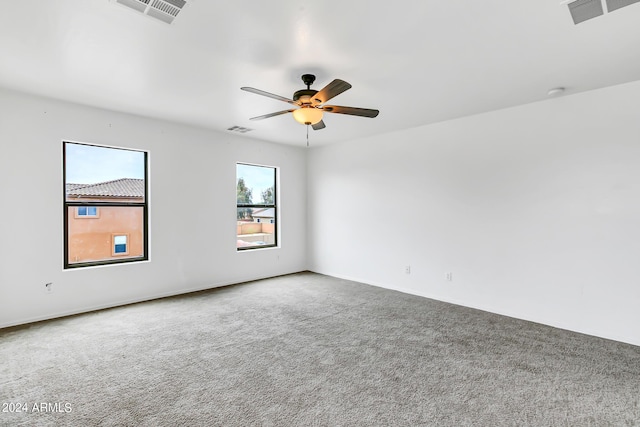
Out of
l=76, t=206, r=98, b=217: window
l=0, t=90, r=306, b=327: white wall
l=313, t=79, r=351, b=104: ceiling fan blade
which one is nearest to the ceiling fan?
l=313, t=79, r=351, b=104: ceiling fan blade

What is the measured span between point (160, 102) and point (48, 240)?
217cm

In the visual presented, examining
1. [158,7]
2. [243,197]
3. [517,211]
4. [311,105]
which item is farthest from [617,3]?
[243,197]

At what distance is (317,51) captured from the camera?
264cm

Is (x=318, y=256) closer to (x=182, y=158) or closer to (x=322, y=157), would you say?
(x=322, y=157)

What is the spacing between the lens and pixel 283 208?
6.42 meters

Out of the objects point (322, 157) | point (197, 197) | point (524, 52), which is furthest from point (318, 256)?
point (524, 52)

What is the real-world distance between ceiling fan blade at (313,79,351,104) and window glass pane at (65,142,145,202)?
322 centimetres

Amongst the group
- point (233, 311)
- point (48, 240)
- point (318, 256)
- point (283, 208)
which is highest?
point (283, 208)

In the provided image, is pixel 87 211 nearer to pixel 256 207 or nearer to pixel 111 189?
pixel 111 189

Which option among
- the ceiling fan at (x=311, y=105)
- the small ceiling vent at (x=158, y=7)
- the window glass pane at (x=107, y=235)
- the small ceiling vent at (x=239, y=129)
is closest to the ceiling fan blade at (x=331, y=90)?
the ceiling fan at (x=311, y=105)

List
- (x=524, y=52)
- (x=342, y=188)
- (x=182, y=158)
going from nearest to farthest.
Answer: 1. (x=524, y=52)
2. (x=182, y=158)
3. (x=342, y=188)

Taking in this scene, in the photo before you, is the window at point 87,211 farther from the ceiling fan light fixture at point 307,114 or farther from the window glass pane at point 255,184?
the ceiling fan light fixture at point 307,114

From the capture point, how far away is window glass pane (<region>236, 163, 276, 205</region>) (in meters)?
5.86

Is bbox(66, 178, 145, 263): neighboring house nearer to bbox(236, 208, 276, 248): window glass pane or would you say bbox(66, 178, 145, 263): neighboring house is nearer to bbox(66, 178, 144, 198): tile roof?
bbox(66, 178, 144, 198): tile roof
